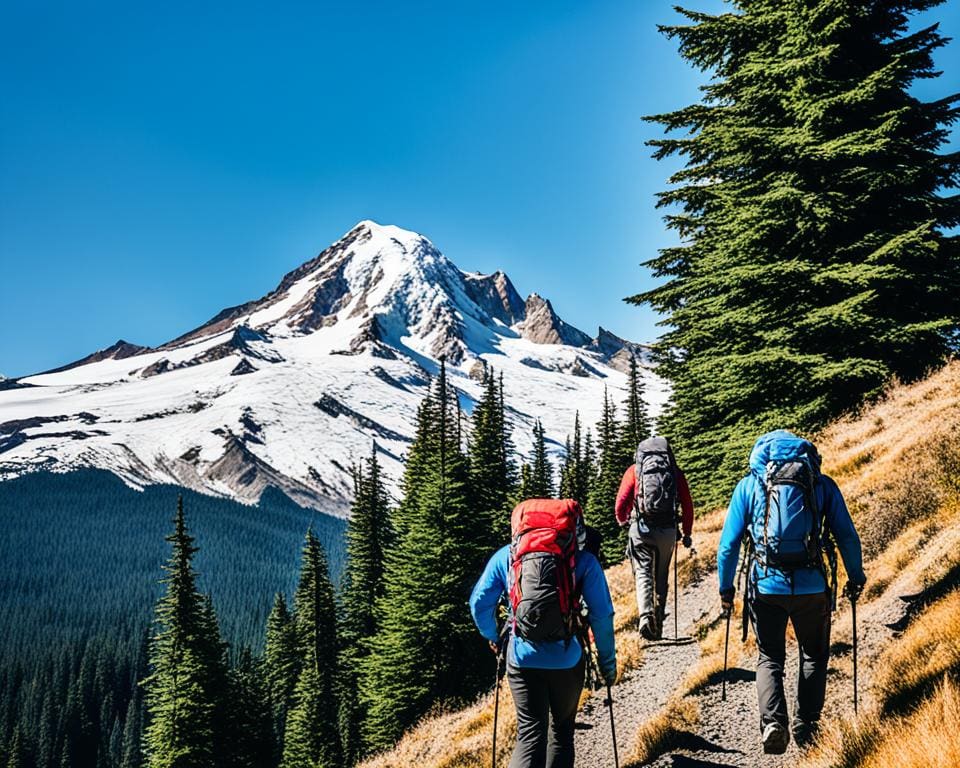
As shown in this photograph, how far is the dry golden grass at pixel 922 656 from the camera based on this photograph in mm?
4953

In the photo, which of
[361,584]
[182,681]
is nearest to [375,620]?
[361,584]

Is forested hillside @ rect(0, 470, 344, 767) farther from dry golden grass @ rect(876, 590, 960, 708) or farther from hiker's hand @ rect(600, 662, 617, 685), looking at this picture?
dry golden grass @ rect(876, 590, 960, 708)

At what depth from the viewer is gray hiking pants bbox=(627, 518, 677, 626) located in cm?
845

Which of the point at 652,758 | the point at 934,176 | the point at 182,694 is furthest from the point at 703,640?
the point at 182,694

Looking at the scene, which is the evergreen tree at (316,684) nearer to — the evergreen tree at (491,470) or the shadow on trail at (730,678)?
the evergreen tree at (491,470)

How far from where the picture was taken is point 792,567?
4.89 meters

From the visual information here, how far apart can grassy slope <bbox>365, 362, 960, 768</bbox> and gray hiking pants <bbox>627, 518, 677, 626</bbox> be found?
883 mm

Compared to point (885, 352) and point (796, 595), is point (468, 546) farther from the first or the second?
point (796, 595)

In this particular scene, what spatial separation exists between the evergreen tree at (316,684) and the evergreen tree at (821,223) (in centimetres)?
3111

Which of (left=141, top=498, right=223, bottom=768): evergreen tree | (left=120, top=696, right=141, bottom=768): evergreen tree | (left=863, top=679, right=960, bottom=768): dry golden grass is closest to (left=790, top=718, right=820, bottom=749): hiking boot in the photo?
(left=863, top=679, right=960, bottom=768): dry golden grass

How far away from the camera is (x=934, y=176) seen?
572 inches

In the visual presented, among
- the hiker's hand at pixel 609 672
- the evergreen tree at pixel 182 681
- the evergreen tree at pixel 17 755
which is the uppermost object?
the hiker's hand at pixel 609 672

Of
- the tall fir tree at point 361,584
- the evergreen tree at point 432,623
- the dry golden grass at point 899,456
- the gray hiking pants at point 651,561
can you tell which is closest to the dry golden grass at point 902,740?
the gray hiking pants at point 651,561

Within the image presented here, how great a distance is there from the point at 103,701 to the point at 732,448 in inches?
4758
